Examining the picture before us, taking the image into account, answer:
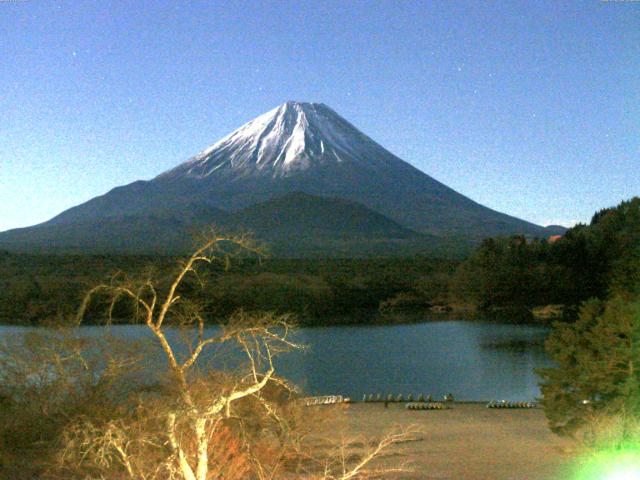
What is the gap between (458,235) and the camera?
8038cm

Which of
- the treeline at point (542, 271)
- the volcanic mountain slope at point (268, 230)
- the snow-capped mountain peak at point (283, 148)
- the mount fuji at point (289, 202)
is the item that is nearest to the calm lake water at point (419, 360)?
the treeline at point (542, 271)

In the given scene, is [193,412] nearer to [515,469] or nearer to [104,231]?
[515,469]

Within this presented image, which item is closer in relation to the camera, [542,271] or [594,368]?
[594,368]

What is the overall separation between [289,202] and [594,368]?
75.2 m

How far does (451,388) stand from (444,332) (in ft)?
38.4

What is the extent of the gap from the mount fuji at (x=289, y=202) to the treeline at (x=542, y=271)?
30.2 metres

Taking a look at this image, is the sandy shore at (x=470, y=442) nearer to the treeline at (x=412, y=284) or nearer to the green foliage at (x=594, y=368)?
the green foliage at (x=594, y=368)

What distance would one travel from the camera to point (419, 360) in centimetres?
2297

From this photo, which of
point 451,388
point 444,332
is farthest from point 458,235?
point 451,388

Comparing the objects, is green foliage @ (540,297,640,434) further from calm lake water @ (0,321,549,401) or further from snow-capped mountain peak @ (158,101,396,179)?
snow-capped mountain peak @ (158,101,396,179)

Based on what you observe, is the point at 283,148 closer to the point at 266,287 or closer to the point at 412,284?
the point at 412,284

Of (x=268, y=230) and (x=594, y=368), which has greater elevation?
(x=268, y=230)

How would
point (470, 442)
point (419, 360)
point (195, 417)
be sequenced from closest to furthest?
point (195, 417)
point (470, 442)
point (419, 360)

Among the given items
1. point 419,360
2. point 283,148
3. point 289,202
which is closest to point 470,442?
point 419,360
